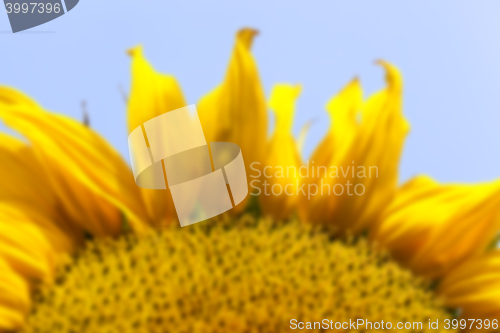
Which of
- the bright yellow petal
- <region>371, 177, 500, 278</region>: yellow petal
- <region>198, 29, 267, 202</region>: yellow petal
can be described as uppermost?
<region>198, 29, 267, 202</region>: yellow petal

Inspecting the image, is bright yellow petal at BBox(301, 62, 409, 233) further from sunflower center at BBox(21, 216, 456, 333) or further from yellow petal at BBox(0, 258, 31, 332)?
yellow petal at BBox(0, 258, 31, 332)

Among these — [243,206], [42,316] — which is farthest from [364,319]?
[42,316]

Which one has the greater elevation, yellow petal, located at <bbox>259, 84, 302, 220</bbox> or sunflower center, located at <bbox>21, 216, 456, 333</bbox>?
yellow petal, located at <bbox>259, 84, 302, 220</bbox>

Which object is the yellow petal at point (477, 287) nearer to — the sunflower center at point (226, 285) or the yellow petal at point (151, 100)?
the sunflower center at point (226, 285)

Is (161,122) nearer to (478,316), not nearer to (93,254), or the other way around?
(93,254)

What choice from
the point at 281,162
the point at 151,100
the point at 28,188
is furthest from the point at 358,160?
the point at 28,188

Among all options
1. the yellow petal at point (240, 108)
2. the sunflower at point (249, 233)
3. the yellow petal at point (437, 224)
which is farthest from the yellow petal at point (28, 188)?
the yellow petal at point (437, 224)

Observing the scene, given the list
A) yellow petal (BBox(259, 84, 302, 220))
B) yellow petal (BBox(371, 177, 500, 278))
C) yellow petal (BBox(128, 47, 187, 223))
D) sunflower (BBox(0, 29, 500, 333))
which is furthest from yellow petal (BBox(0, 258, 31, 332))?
yellow petal (BBox(371, 177, 500, 278))
